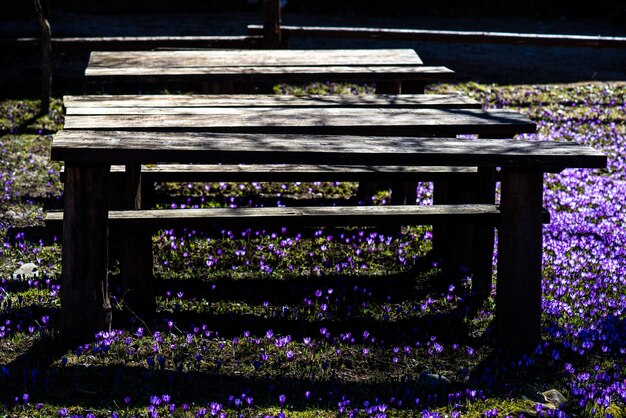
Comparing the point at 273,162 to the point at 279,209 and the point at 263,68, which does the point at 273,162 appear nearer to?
the point at 279,209

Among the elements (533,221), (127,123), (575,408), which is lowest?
(575,408)

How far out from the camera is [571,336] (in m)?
4.89

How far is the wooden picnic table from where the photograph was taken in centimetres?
443

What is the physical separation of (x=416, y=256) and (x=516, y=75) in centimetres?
712

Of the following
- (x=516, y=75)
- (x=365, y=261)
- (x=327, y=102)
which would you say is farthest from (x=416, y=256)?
(x=516, y=75)

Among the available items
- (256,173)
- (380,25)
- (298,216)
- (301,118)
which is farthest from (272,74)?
(380,25)

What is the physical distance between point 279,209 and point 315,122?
A: 70 centimetres

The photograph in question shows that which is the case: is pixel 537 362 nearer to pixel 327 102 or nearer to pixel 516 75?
pixel 327 102

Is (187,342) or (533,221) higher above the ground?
(533,221)

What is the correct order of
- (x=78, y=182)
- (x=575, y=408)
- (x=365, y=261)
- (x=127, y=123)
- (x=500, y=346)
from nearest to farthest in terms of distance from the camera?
(x=575, y=408)
(x=78, y=182)
(x=500, y=346)
(x=127, y=123)
(x=365, y=261)

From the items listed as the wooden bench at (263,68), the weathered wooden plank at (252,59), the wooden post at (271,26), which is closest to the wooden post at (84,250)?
the wooden bench at (263,68)

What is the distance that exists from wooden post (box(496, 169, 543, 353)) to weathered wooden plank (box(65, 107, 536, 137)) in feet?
2.67

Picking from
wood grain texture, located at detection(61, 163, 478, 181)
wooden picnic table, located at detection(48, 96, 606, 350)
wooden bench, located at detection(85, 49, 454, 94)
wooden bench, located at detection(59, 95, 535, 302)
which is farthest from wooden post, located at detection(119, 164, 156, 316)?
wooden bench, located at detection(85, 49, 454, 94)

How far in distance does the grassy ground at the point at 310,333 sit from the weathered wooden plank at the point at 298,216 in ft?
1.60
